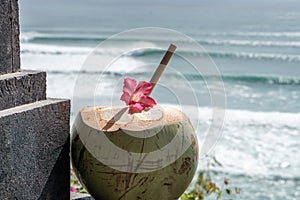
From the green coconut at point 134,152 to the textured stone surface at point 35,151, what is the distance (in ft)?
0.29

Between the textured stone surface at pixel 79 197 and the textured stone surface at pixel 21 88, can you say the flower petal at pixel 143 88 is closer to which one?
the textured stone surface at pixel 21 88

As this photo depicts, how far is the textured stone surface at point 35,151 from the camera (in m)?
2.13

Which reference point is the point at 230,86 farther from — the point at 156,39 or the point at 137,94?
the point at 137,94

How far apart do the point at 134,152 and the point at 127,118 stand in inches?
5.6

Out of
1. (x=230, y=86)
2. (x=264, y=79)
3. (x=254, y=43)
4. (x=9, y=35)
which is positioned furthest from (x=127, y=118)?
(x=254, y=43)

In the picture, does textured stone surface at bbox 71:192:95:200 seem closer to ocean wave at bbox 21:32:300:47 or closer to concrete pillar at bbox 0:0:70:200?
concrete pillar at bbox 0:0:70:200

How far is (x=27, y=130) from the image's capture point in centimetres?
220

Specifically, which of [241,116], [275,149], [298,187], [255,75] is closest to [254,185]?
[298,187]

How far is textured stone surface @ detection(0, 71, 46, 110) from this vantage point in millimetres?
2213

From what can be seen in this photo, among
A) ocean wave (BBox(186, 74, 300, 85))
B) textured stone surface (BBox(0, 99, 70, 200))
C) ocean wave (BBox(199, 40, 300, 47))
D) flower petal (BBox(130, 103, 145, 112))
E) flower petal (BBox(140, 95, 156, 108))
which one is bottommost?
ocean wave (BBox(186, 74, 300, 85))

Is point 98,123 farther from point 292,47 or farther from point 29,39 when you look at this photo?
point 29,39

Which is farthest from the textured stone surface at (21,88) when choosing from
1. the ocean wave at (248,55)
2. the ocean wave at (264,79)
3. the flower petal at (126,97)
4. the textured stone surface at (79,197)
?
the ocean wave at (248,55)

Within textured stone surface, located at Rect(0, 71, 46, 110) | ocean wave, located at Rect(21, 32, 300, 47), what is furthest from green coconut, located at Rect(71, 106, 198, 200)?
ocean wave, located at Rect(21, 32, 300, 47)

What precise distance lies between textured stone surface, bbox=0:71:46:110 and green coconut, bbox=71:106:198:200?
0.20 m
